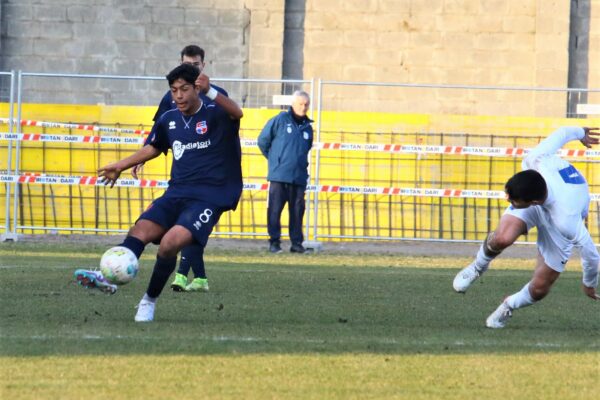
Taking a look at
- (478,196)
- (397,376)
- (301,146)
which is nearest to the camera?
(397,376)

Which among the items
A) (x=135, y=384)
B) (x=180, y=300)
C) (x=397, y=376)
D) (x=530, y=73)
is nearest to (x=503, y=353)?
(x=397, y=376)

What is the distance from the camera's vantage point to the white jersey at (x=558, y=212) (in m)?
8.91

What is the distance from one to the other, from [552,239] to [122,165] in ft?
9.94

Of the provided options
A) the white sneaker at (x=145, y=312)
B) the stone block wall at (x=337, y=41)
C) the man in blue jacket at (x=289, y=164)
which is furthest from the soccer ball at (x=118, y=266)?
the stone block wall at (x=337, y=41)

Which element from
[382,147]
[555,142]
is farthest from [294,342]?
[382,147]

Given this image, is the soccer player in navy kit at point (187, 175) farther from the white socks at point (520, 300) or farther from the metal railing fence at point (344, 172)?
the metal railing fence at point (344, 172)

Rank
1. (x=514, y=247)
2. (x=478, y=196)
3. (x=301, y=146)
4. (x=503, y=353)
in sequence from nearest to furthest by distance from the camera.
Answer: (x=503, y=353) < (x=301, y=146) < (x=478, y=196) < (x=514, y=247)

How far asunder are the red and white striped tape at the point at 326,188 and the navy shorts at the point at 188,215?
903cm

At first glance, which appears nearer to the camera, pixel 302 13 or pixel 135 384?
pixel 135 384

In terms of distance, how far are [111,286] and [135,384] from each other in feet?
7.98

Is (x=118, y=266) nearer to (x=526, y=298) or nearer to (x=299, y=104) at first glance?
(x=526, y=298)

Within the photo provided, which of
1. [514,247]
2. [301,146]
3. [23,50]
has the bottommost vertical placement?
[514,247]

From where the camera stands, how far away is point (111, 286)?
27.6 ft

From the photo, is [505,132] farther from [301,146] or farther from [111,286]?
[111,286]
